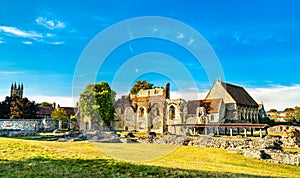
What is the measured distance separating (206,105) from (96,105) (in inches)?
888

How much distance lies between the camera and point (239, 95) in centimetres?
6262

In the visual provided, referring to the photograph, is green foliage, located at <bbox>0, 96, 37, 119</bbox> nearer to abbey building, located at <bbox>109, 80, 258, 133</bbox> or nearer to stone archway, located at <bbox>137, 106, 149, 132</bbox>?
abbey building, located at <bbox>109, 80, 258, 133</bbox>

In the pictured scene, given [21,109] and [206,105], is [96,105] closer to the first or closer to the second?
[21,109]

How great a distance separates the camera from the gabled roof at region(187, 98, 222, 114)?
5159 centimetres

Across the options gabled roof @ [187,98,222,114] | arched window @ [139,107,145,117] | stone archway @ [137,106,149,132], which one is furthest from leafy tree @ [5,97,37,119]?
gabled roof @ [187,98,222,114]

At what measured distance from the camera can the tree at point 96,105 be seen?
47.8 meters

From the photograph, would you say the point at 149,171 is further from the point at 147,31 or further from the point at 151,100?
the point at 151,100

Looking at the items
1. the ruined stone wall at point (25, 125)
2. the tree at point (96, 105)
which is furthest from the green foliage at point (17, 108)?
the tree at point (96, 105)

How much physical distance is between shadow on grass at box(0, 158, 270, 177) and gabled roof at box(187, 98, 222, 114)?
42887 millimetres

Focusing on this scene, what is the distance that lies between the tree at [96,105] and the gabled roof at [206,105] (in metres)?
16.4

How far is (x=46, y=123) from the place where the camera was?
4194cm

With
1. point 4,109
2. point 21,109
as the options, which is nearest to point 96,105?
point 21,109

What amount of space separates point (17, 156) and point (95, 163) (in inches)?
161

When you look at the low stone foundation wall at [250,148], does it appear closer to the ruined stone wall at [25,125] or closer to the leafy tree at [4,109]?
the ruined stone wall at [25,125]
